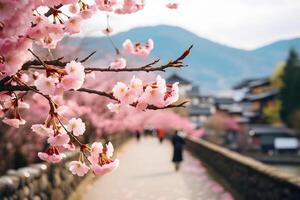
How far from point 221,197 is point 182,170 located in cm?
809

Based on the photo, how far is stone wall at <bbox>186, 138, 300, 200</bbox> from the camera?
8.84 m

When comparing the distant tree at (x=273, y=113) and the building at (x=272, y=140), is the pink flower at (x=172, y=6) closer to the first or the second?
the building at (x=272, y=140)

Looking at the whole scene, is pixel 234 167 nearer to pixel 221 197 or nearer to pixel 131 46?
pixel 221 197

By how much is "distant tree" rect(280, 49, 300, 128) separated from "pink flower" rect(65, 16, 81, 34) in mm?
65323

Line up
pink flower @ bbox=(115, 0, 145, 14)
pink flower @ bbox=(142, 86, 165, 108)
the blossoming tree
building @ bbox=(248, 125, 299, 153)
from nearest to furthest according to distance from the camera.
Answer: the blossoming tree → pink flower @ bbox=(142, 86, 165, 108) → pink flower @ bbox=(115, 0, 145, 14) → building @ bbox=(248, 125, 299, 153)

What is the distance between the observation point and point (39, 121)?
2448cm

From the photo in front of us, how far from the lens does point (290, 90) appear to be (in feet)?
230

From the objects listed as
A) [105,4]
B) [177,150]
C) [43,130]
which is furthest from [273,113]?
[43,130]

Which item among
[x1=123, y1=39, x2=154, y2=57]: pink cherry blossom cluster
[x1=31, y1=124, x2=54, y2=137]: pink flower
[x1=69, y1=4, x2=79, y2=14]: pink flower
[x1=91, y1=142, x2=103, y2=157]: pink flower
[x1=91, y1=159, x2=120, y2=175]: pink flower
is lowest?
[x1=91, y1=159, x2=120, y2=175]: pink flower

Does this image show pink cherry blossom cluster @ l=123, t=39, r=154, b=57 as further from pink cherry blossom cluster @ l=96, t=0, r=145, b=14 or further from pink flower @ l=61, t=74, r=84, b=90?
pink flower @ l=61, t=74, r=84, b=90

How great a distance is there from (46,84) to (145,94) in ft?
2.84

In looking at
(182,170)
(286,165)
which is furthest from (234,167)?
(286,165)

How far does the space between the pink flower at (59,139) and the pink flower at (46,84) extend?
87 centimetres

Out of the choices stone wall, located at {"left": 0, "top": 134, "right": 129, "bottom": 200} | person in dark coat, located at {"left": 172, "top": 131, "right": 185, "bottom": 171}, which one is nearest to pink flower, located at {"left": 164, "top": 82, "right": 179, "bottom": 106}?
stone wall, located at {"left": 0, "top": 134, "right": 129, "bottom": 200}
